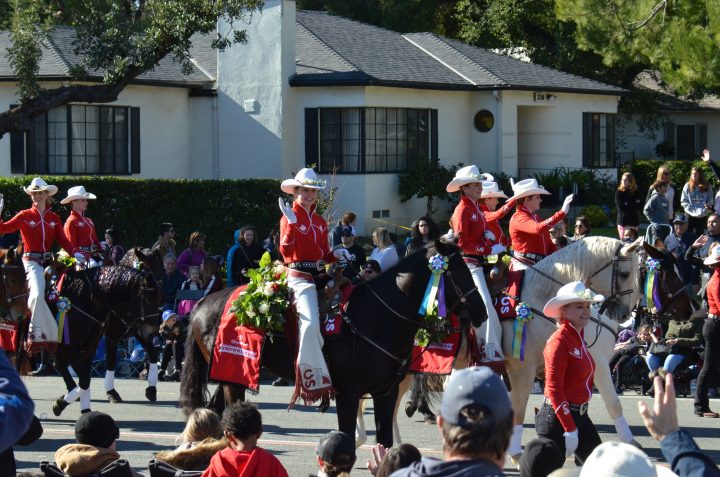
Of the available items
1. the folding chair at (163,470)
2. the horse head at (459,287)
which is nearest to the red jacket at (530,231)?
the horse head at (459,287)

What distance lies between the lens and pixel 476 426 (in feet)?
13.6

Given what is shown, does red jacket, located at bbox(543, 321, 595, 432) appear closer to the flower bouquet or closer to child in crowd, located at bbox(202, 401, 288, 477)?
child in crowd, located at bbox(202, 401, 288, 477)

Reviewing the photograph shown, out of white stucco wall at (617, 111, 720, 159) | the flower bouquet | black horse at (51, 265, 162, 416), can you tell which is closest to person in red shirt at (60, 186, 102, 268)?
black horse at (51, 265, 162, 416)

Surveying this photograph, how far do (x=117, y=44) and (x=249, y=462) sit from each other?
19705 millimetres

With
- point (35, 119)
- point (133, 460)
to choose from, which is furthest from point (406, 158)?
point (133, 460)

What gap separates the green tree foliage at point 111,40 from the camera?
78.5 feet

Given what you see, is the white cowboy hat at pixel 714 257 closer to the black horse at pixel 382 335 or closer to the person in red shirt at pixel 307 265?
the black horse at pixel 382 335

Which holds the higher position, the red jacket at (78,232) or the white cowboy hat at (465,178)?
the white cowboy hat at (465,178)

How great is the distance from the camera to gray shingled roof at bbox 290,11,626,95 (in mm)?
28812

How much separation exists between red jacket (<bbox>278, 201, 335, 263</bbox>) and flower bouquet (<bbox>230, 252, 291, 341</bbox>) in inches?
9.1

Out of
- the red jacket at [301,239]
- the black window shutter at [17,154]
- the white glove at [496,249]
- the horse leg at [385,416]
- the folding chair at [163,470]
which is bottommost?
the horse leg at [385,416]

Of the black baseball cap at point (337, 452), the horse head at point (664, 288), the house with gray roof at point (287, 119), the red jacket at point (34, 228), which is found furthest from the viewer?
the house with gray roof at point (287, 119)

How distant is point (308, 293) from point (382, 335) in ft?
2.48

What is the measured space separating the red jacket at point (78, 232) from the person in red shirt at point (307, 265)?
511 centimetres
